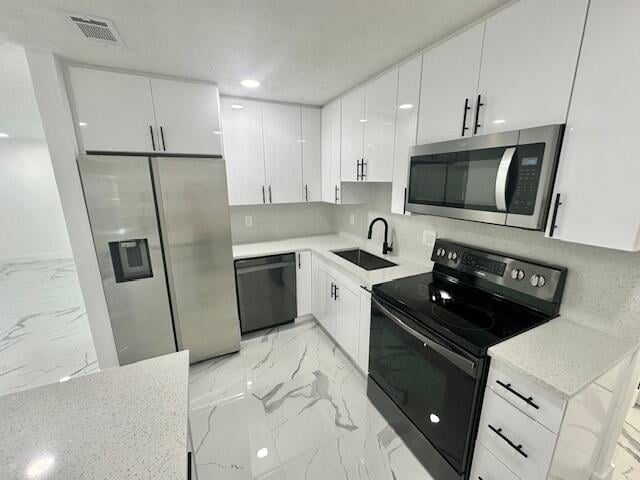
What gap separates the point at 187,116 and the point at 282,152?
930 mm

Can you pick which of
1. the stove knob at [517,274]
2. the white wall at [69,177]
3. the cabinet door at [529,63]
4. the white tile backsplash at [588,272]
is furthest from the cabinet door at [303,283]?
the cabinet door at [529,63]

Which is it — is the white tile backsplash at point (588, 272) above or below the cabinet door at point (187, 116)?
below

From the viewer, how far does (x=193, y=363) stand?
94.3 inches

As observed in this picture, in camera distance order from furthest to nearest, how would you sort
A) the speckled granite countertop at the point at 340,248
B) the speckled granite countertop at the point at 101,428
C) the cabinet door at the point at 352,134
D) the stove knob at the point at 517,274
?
the cabinet door at the point at 352,134 → the speckled granite countertop at the point at 340,248 → the stove knob at the point at 517,274 → the speckled granite countertop at the point at 101,428

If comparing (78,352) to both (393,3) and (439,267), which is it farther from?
(393,3)

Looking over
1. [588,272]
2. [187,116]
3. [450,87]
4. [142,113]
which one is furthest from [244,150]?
[588,272]

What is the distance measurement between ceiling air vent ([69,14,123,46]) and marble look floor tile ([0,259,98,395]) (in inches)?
100

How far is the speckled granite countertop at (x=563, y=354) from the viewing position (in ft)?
3.04

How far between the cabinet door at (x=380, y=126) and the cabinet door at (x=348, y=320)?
3.14 feet

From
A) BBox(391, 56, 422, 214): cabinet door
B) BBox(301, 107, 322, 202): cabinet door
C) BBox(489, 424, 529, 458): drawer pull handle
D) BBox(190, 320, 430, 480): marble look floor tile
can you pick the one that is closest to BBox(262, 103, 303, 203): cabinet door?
BBox(301, 107, 322, 202): cabinet door

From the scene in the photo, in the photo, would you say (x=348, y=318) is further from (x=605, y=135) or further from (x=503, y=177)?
(x=605, y=135)

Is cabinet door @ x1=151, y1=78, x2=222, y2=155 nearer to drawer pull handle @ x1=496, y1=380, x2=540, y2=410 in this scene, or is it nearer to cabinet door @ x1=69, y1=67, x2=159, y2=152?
cabinet door @ x1=69, y1=67, x2=159, y2=152

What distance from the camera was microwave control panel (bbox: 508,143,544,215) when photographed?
1.09m

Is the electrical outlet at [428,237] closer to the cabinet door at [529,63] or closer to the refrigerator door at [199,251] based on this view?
the cabinet door at [529,63]
